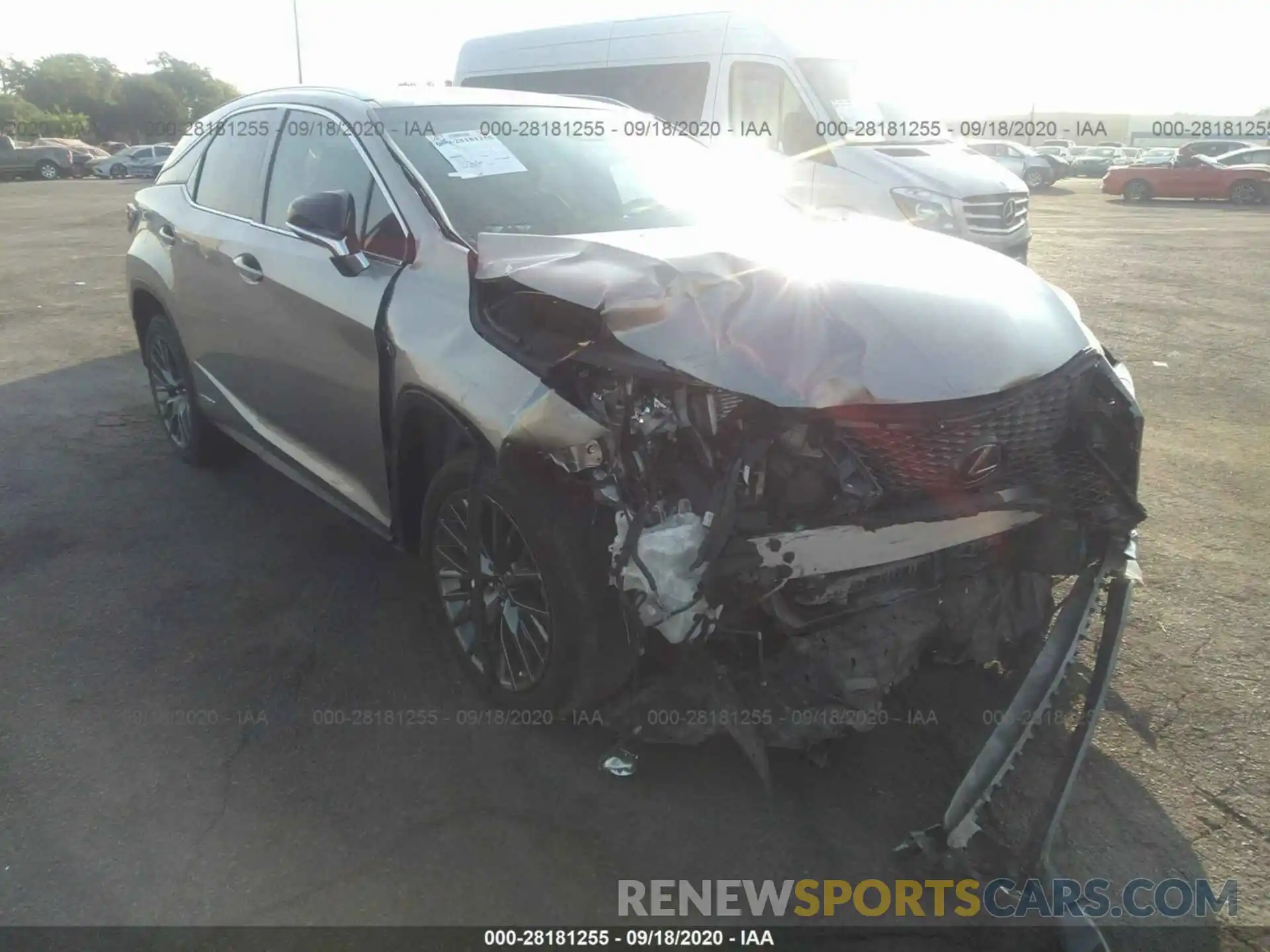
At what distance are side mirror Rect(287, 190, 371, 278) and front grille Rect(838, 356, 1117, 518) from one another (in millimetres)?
1904

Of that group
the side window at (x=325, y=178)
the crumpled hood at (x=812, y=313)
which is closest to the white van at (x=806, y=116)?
the side window at (x=325, y=178)

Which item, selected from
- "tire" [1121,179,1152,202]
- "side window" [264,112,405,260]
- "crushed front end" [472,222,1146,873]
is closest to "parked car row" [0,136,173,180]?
"tire" [1121,179,1152,202]

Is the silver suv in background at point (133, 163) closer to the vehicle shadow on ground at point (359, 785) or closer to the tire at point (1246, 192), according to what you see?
the tire at point (1246, 192)

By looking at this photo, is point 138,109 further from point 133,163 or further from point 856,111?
point 856,111

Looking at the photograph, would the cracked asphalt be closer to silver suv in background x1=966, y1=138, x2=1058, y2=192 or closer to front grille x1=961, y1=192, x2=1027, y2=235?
front grille x1=961, y1=192, x2=1027, y2=235

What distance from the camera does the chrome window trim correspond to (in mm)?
3406

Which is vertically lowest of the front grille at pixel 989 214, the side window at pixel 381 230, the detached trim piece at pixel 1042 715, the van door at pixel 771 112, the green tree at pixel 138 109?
the detached trim piece at pixel 1042 715

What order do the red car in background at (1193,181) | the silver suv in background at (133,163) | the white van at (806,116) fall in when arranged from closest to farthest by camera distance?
the white van at (806,116), the red car in background at (1193,181), the silver suv in background at (133,163)

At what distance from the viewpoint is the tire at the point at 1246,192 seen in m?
23.8

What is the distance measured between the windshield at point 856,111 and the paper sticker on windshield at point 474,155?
5403 millimetres

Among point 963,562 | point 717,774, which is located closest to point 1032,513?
point 963,562

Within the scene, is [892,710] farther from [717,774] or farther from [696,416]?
[696,416]

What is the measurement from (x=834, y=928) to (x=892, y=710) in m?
0.91

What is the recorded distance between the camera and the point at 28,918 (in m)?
2.42
